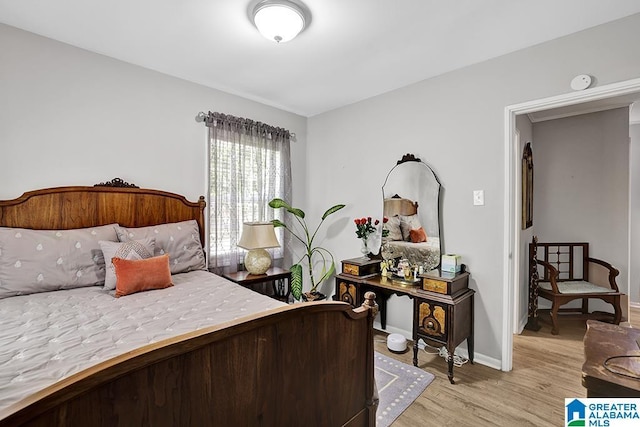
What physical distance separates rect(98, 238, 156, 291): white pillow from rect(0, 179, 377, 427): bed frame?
148 cm

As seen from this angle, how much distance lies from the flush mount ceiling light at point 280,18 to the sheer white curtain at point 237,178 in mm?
1349

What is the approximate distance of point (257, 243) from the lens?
10.2 ft

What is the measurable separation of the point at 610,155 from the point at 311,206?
3.62 m

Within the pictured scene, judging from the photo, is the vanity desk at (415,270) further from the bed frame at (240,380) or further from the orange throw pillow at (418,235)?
the bed frame at (240,380)

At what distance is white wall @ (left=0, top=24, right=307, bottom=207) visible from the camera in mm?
2193

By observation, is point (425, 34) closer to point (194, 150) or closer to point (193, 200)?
point (194, 150)

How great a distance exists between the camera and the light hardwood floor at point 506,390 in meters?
1.96

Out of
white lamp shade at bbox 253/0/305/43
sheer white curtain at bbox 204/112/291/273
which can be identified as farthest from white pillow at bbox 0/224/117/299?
white lamp shade at bbox 253/0/305/43

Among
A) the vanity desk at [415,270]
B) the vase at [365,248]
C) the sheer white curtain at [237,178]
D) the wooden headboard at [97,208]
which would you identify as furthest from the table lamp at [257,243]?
the vase at [365,248]

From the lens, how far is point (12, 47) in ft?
7.14

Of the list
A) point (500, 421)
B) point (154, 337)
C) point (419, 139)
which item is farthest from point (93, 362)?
point (419, 139)

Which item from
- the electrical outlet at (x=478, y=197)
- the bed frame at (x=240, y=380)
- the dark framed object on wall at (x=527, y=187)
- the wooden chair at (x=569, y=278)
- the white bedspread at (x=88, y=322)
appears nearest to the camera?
the bed frame at (x=240, y=380)

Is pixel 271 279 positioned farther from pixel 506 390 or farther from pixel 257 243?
pixel 506 390

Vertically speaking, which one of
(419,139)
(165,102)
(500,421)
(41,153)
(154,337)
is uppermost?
(165,102)
